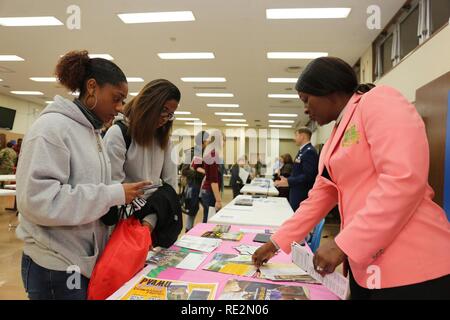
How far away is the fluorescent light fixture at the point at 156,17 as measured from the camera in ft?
Result: 13.8

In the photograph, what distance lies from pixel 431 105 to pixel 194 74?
5.27 metres

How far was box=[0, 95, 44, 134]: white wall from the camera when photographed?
A: 10.8 meters

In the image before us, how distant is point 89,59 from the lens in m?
1.23

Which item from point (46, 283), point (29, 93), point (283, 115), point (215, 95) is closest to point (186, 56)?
point (215, 95)

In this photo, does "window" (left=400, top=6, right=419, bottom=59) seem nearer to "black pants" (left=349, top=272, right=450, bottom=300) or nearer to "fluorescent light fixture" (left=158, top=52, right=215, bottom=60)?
"fluorescent light fixture" (left=158, top=52, right=215, bottom=60)

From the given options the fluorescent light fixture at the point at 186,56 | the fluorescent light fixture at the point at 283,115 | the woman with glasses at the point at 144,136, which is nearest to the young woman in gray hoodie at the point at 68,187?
the woman with glasses at the point at 144,136

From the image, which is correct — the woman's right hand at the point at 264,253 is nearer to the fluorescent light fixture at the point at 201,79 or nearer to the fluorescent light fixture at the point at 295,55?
the fluorescent light fixture at the point at 295,55

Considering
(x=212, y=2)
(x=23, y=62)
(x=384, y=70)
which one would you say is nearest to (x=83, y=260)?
(x=212, y=2)

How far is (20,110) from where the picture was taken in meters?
11.4

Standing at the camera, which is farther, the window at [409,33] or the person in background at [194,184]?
the person in background at [194,184]

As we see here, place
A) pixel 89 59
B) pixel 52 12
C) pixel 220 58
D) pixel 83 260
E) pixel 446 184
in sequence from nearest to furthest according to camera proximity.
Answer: pixel 83 260, pixel 89 59, pixel 446 184, pixel 52 12, pixel 220 58

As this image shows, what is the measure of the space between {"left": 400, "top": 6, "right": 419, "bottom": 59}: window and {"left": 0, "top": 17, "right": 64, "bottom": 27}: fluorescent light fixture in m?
4.77

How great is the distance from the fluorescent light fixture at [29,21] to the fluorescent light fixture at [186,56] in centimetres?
186
